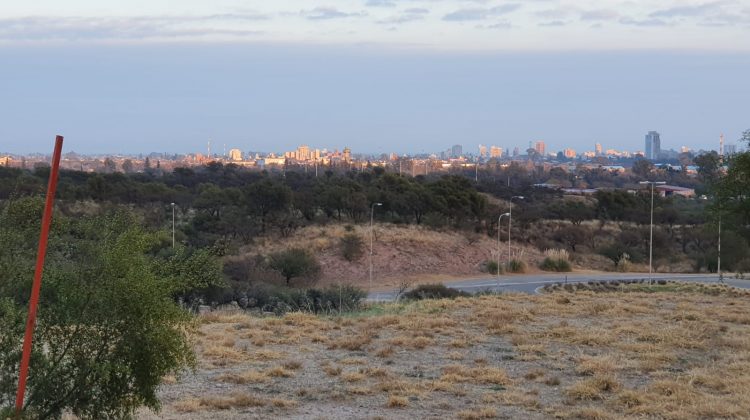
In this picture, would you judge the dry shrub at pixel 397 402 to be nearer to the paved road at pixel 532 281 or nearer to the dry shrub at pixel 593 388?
the dry shrub at pixel 593 388

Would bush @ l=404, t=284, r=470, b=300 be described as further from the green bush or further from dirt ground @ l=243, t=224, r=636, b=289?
the green bush

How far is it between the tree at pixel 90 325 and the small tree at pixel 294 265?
36358mm

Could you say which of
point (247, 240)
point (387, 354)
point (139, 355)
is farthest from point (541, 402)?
point (247, 240)

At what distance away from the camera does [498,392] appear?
11703 millimetres

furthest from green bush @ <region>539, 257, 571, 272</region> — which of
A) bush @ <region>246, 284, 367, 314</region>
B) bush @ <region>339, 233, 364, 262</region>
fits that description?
bush @ <region>246, 284, 367, 314</region>

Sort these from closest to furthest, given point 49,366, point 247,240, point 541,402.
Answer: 1. point 49,366
2. point 541,402
3. point 247,240

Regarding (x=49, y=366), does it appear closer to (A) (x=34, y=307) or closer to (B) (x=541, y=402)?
(A) (x=34, y=307)

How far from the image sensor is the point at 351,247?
52906mm

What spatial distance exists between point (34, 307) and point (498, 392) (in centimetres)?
709

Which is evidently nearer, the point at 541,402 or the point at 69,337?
the point at 69,337

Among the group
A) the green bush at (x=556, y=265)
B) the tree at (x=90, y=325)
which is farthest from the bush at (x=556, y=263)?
the tree at (x=90, y=325)

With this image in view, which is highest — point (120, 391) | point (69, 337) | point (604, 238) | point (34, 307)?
point (34, 307)

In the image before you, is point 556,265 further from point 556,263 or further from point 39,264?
point 39,264

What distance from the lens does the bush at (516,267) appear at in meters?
54.2
